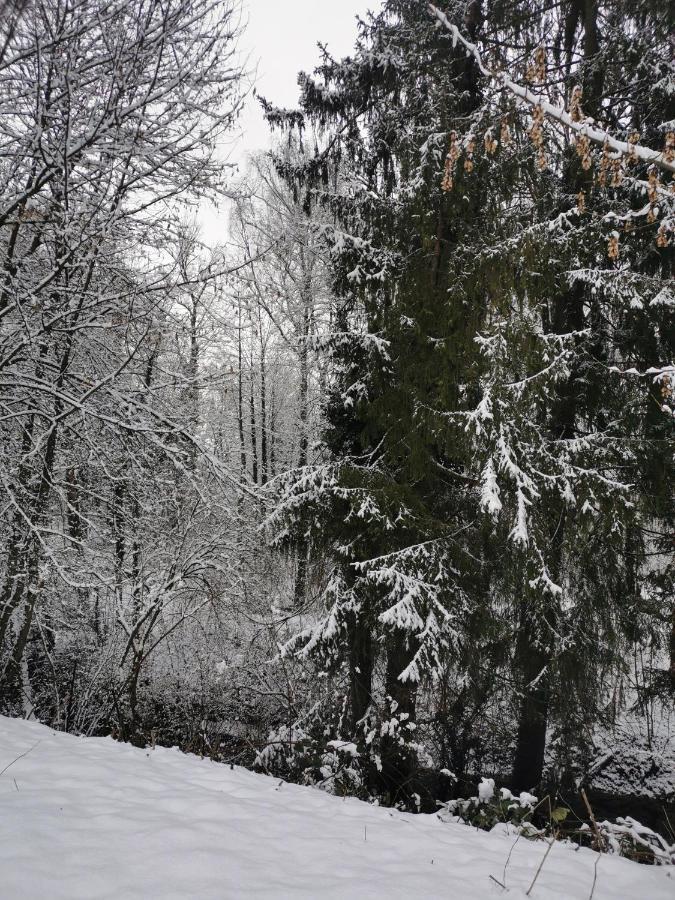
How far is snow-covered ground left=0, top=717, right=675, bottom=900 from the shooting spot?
234cm

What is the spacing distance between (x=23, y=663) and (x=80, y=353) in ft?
13.3

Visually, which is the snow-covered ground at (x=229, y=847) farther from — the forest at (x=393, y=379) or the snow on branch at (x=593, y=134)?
the snow on branch at (x=593, y=134)

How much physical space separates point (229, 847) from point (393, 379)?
5599mm

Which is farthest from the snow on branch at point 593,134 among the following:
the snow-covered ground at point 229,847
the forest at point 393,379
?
the snow-covered ground at point 229,847

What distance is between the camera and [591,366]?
6684mm

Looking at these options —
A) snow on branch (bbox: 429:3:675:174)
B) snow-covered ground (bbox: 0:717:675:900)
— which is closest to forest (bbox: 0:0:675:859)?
snow-covered ground (bbox: 0:717:675:900)

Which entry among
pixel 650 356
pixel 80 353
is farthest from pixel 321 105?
pixel 650 356

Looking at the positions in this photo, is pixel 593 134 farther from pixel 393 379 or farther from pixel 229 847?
pixel 393 379

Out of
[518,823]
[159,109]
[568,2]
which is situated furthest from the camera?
[568,2]

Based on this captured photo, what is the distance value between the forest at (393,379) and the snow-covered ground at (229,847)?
4.32 feet

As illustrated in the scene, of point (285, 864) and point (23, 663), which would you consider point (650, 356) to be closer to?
point (285, 864)

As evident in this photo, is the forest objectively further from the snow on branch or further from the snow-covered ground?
the snow on branch

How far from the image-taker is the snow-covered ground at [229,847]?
234 cm

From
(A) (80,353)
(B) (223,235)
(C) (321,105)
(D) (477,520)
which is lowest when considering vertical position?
(D) (477,520)
